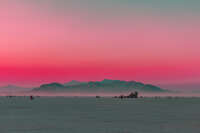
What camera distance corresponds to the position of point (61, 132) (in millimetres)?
36969

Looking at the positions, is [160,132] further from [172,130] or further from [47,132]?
[47,132]

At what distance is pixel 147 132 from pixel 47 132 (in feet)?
37.1

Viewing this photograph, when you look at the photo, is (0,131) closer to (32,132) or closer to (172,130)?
(32,132)

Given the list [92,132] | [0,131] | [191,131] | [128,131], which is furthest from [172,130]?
[0,131]

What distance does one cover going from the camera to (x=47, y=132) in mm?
36781

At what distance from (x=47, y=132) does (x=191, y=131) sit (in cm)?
1646

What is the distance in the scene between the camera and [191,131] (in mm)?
37844

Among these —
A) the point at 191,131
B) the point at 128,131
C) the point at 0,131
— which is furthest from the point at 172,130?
the point at 0,131

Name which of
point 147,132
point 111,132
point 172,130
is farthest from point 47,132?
point 172,130

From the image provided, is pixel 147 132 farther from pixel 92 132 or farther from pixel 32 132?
pixel 32 132

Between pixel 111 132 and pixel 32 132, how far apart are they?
889 cm

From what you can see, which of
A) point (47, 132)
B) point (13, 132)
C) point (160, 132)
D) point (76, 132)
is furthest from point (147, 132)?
point (13, 132)

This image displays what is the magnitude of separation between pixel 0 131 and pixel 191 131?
71.6 feet

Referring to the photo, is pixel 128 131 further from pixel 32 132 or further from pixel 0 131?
pixel 0 131
